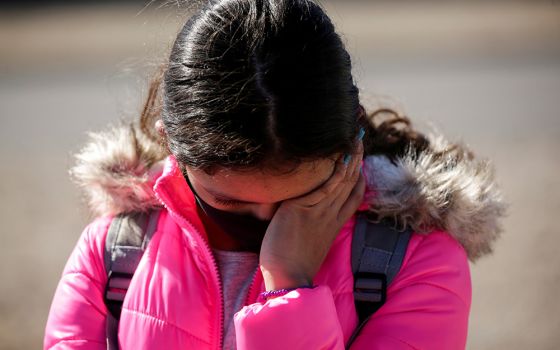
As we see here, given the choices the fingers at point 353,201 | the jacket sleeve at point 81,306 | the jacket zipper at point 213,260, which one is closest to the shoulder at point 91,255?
the jacket sleeve at point 81,306

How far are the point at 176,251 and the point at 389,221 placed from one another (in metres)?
0.60

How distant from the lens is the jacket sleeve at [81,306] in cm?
201

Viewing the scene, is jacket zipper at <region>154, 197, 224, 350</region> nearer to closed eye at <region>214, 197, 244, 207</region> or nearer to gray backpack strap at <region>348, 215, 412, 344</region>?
closed eye at <region>214, 197, 244, 207</region>

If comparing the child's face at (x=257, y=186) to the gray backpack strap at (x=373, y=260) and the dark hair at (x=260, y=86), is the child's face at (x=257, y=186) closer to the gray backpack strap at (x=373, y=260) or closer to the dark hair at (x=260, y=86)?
the dark hair at (x=260, y=86)

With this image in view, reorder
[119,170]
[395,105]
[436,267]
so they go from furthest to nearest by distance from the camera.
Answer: [395,105]
[119,170]
[436,267]

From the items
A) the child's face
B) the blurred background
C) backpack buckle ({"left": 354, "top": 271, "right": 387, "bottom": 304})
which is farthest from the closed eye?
the blurred background

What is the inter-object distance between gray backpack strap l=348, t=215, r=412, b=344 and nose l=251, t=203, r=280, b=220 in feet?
0.78

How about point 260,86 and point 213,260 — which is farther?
point 213,260

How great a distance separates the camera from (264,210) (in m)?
1.99

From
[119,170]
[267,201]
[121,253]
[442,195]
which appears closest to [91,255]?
[121,253]

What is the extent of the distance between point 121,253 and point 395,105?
1170 mm

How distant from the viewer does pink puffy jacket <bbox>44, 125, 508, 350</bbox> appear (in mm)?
1866

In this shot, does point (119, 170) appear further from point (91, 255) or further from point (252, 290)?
point (252, 290)

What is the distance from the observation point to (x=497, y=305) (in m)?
4.83
